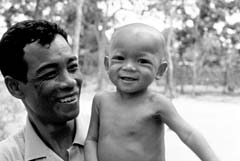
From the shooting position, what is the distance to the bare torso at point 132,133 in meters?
1.94

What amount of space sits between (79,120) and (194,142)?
2.04 ft

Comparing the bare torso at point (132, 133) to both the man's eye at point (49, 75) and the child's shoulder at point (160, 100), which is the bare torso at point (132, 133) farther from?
the man's eye at point (49, 75)

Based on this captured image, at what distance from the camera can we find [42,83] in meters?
1.76

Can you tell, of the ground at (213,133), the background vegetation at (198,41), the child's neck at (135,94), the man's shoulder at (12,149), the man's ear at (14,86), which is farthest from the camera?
the background vegetation at (198,41)

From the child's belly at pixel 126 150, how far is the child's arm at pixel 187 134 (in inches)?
5.9

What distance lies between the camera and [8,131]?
5.18 m

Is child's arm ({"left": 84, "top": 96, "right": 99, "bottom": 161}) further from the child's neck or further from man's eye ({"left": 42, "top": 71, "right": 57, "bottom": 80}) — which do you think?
man's eye ({"left": 42, "top": 71, "right": 57, "bottom": 80})

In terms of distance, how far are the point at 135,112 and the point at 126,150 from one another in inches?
7.9

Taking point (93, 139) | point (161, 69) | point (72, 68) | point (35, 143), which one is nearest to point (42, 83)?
point (72, 68)

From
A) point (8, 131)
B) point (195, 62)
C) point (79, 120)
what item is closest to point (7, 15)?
point (195, 62)

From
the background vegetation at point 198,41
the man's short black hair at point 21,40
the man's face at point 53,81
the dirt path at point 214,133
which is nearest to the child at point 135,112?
the man's face at point 53,81

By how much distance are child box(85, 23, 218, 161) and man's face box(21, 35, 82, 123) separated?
0.25 meters

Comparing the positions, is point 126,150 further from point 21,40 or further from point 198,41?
point 198,41

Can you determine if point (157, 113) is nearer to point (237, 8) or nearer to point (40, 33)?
point (40, 33)
